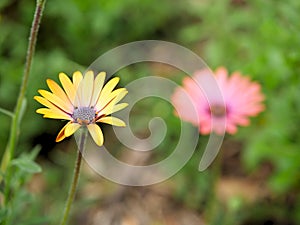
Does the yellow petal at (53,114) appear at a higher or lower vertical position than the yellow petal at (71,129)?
higher

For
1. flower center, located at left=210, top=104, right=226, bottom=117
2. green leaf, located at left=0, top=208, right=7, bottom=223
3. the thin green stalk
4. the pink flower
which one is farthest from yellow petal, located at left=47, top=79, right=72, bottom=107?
flower center, located at left=210, top=104, right=226, bottom=117

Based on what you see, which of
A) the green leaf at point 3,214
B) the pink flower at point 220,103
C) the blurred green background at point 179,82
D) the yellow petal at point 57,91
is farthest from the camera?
the blurred green background at point 179,82

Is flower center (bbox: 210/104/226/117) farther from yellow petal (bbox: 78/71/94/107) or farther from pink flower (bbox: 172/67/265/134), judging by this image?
yellow petal (bbox: 78/71/94/107)

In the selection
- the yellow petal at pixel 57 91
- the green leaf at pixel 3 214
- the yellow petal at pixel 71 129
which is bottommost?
the green leaf at pixel 3 214

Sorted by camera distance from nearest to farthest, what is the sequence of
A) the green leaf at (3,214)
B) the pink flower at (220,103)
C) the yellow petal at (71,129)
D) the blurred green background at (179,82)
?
the yellow petal at (71,129), the green leaf at (3,214), the pink flower at (220,103), the blurred green background at (179,82)

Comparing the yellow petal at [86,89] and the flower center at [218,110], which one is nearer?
the yellow petal at [86,89]

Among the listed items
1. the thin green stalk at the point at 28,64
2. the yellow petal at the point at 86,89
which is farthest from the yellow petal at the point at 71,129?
the thin green stalk at the point at 28,64

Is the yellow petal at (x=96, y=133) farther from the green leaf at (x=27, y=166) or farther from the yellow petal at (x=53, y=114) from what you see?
the green leaf at (x=27, y=166)
